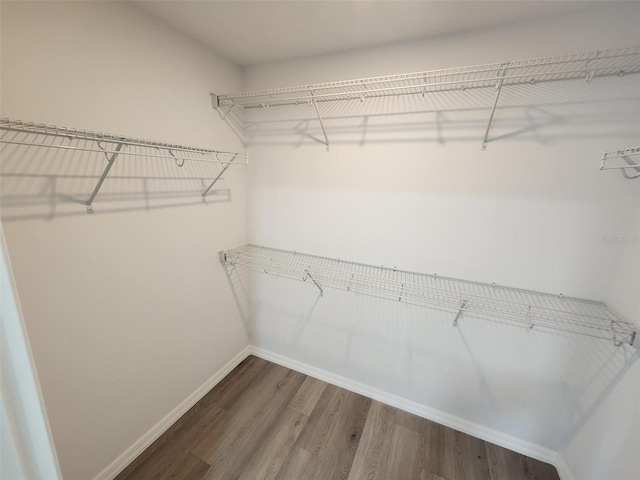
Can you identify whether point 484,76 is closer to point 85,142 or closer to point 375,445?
point 85,142

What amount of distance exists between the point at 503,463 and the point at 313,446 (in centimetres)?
112

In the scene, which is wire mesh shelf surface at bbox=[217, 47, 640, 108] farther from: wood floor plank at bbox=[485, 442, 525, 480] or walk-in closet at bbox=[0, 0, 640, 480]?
wood floor plank at bbox=[485, 442, 525, 480]

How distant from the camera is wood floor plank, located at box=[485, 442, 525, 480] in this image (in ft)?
4.94

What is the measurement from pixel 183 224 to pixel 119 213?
37 centimetres

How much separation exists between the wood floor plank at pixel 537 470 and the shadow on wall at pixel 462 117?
1808 millimetres

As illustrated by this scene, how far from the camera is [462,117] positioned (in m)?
1.45

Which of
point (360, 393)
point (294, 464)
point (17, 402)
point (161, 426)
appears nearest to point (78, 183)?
point (17, 402)

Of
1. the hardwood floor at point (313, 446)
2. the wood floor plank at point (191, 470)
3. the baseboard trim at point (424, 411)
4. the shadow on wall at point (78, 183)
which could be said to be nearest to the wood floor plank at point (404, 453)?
the hardwood floor at point (313, 446)

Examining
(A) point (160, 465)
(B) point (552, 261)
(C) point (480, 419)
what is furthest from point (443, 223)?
(A) point (160, 465)

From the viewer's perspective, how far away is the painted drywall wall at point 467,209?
1274 millimetres

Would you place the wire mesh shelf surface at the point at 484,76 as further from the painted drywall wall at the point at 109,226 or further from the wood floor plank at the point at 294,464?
the wood floor plank at the point at 294,464

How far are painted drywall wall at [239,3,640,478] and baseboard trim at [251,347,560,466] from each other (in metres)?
0.05

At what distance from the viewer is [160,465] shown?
4.92 feet

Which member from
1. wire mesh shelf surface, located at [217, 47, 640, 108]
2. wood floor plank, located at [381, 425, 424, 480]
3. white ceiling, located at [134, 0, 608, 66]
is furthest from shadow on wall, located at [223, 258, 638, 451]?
white ceiling, located at [134, 0, 608, 66]
